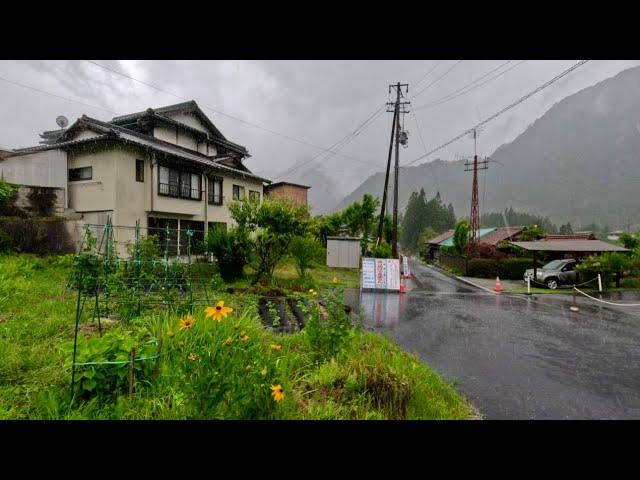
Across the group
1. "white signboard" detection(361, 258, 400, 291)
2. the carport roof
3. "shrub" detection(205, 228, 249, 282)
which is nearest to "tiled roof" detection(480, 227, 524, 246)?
the carport roof

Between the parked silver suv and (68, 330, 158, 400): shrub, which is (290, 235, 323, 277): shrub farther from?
the parked silver suv

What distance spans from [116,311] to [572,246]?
707 inches

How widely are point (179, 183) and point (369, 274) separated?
34.1ft

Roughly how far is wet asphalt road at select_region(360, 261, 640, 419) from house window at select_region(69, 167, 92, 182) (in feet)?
41.9

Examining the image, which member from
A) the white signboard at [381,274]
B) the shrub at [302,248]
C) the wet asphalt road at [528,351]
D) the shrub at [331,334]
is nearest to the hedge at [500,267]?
the wet asphalt road at [528,351]

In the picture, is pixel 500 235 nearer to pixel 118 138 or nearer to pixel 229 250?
pixel 229 250

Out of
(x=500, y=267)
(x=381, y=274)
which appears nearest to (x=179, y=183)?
(x=381, y=274)

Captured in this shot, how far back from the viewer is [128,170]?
12703mm

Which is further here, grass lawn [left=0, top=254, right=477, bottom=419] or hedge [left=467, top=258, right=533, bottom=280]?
hedge [left=467, top=258, right=533, bottom=280]

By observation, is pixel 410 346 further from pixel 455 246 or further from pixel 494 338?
pixel 455 246

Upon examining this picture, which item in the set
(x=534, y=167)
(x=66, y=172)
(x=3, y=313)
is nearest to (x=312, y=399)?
(x=3, y=313)

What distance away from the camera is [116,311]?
4707mm

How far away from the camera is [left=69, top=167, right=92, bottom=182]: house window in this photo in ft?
42.2
